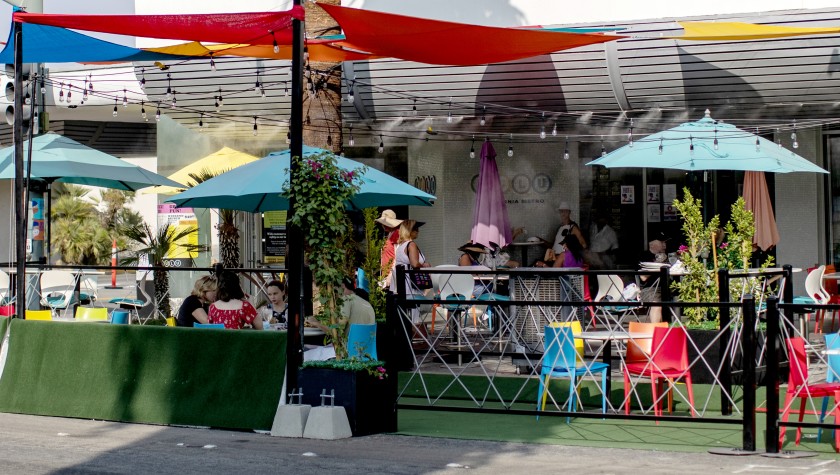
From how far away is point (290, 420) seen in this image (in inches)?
369

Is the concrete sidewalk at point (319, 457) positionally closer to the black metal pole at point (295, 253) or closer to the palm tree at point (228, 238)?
the black metal pole at point (295, 253)

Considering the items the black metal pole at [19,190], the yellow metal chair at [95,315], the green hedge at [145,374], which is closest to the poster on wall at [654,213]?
the yellow metal chair at [95,315]

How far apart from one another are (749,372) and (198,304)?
6087 mm

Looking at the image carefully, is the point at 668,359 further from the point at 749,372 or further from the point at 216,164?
the point at 216,164

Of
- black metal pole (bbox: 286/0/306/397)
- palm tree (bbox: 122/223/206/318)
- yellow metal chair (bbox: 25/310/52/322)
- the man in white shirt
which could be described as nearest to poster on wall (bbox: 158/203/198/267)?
palm tree (bbox: 122/223/206/318)

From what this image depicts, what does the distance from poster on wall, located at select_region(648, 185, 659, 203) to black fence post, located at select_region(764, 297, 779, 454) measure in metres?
9.41

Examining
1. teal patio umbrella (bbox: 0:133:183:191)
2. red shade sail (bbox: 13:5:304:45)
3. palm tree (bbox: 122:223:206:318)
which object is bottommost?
palm tree (bbox: 122:223:206:318)

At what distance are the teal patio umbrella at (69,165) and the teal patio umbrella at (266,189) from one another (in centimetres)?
246

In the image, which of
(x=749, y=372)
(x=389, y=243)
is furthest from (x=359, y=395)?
(x=389, y=243)

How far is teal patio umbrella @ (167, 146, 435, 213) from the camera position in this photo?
12094 mm

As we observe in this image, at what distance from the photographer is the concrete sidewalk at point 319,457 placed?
26.2ft

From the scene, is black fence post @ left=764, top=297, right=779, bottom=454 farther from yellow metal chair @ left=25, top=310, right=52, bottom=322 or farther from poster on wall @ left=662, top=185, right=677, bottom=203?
poster on wall @ left=662, top=185, right=677, bottom=203

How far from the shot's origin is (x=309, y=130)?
13805mm

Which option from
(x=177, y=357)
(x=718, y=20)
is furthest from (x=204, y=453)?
(x=718, y=20)
